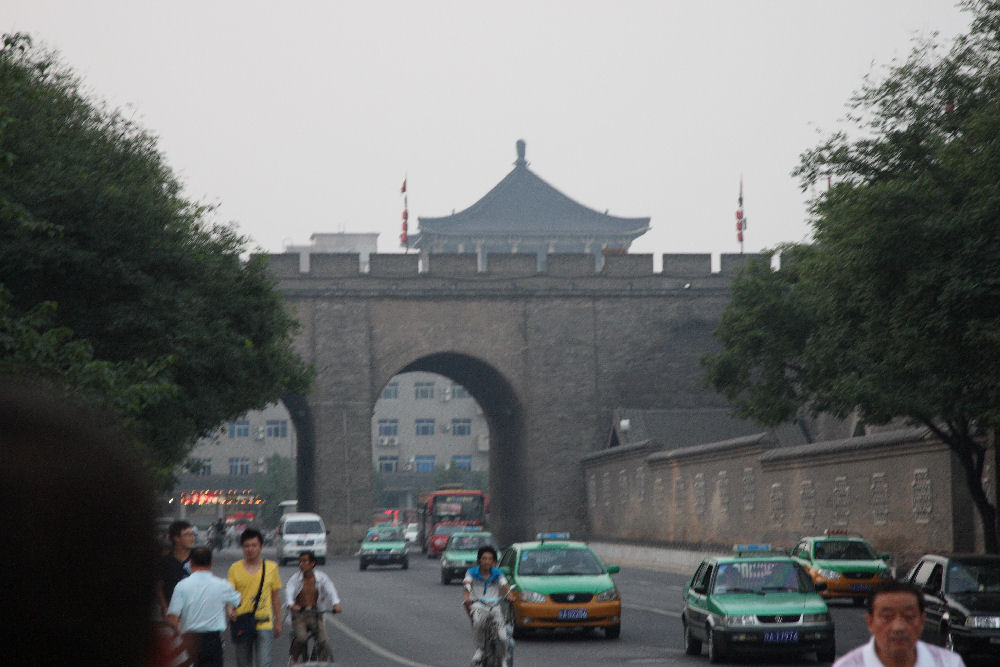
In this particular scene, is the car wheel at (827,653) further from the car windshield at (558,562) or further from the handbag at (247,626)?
the handbag at (247,626)

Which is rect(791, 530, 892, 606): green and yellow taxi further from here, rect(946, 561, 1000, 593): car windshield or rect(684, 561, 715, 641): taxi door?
rect(946, 561, 1000, 593): car windshield

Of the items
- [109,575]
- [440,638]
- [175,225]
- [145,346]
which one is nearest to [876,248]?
[440,638]

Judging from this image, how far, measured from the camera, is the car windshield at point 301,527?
50906 mm

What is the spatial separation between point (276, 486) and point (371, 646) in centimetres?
8372

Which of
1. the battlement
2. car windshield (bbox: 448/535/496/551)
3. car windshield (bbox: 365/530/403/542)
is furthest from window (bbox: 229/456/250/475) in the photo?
car windshield (bbox: 448/535/496/551)

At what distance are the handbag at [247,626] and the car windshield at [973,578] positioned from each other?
821cm

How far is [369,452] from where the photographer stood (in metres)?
60.3

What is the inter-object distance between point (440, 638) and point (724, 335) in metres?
18.7

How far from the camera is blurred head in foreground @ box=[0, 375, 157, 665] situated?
1.27 meters

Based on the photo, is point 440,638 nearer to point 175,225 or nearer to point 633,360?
point 175,225

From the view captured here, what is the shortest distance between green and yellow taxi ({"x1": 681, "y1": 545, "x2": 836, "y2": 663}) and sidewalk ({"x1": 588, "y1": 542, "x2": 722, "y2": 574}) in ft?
69.5

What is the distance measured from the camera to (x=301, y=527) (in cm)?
5119

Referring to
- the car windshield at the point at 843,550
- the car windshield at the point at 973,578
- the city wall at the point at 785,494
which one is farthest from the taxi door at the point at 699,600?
the city wall at the point at 785,494

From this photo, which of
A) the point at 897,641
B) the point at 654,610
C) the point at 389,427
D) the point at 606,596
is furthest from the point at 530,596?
the point at 389,427
